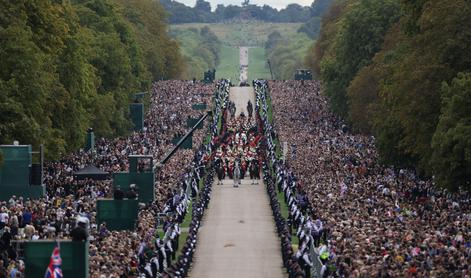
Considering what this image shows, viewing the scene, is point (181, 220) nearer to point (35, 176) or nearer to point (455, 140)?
point (35, 176)

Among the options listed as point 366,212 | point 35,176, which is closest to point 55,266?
point 35,176

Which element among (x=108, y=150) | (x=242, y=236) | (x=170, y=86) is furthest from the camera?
(x=170, y=86)

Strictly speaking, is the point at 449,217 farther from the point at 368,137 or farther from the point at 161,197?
the point at 368,137

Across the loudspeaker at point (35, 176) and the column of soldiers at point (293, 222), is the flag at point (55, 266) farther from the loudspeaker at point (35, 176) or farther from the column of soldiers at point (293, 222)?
the loudspeaker at point (35, 176)

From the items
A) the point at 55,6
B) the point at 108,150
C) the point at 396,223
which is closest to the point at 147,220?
the point at 396,223

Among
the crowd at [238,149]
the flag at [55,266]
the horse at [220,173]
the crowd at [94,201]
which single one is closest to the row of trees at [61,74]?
the crowd at [94,201]

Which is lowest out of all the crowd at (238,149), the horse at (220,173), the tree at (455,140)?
the horse at (220,173)

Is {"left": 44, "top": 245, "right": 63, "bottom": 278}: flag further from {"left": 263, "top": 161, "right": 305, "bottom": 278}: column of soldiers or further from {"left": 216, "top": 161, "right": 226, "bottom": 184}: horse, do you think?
{"left": 216, "top": 161, "right": 226, "bottom": 184}: horse
